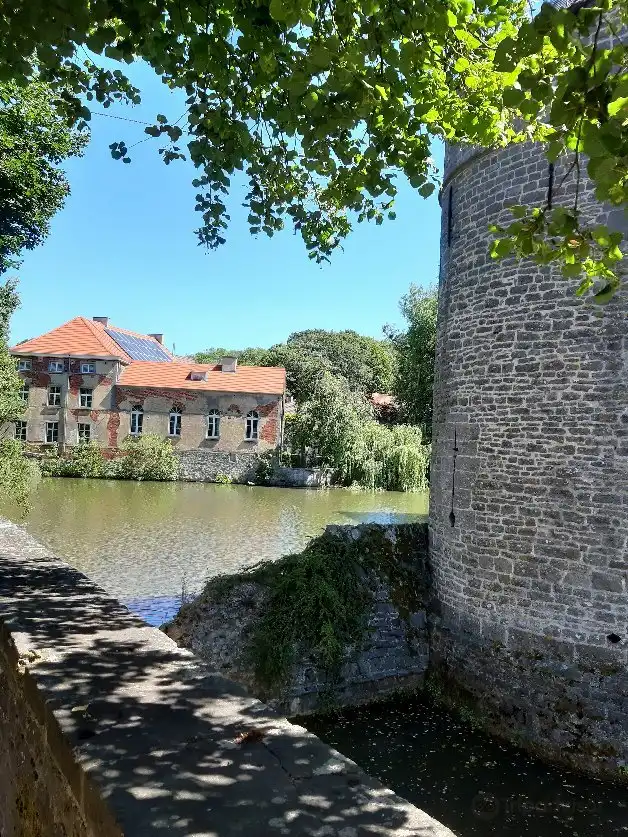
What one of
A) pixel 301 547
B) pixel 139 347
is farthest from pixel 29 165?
pixel 139 347

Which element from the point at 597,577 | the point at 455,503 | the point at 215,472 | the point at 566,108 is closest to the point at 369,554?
the point at 455,503

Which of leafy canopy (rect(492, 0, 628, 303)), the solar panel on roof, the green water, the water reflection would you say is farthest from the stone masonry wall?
leafy canopy (rect(492, 0, 628, 303))

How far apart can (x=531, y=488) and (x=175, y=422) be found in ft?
97.0

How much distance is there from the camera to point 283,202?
5598 mm

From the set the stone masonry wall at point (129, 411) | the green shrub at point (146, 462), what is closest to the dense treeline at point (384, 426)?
the stone masonry wall at point (129, 411)

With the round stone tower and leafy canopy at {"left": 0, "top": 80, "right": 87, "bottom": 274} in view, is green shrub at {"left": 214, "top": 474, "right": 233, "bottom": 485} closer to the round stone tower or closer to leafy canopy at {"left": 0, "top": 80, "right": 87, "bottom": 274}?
leafy canopy at {"left": 0, "top": 80, "right": 87, "bottom": 274}

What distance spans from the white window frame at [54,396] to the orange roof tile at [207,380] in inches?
133

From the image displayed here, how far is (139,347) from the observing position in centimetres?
4025

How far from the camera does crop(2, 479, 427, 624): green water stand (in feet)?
44.8

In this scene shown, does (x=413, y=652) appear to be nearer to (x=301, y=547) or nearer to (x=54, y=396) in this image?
(x=301, y=547)

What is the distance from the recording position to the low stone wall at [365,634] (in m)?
7.80

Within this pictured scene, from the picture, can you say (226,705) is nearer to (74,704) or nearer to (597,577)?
(74,704)

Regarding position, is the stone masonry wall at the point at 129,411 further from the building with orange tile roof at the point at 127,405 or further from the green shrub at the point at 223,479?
the green shrub at the point at 223,479

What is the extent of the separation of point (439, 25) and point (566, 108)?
1681 millimetres
